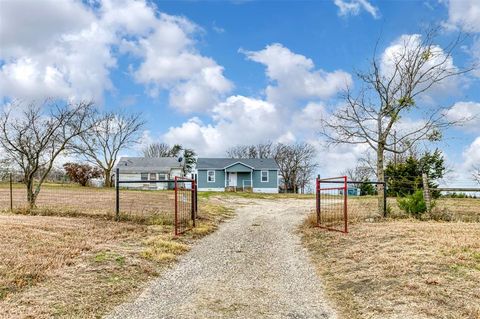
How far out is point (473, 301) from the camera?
4.74 meters

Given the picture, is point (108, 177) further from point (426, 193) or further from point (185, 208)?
point (426, 193)

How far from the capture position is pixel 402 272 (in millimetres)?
6016

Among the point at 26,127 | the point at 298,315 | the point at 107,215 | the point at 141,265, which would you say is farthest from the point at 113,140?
the point at 298,315

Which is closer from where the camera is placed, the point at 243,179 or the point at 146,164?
the point at 243,179

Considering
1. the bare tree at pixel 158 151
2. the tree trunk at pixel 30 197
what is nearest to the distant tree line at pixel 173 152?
the bare tree at pixel 158 151

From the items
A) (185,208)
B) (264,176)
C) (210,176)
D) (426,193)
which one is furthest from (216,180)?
(426,193)

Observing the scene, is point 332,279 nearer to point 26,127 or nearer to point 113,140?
point 26,127

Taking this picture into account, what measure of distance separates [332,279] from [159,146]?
5691cm

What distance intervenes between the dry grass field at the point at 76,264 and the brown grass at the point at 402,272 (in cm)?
282

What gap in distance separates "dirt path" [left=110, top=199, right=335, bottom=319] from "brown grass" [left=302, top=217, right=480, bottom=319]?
0.38 m

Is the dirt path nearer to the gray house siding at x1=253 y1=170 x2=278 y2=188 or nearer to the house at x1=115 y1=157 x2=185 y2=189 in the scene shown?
the gray house siding at x1=253 y1=170 x2=278 y2=188

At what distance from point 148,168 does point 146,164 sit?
1.06 metres

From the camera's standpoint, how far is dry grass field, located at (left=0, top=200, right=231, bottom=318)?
480 centimetres

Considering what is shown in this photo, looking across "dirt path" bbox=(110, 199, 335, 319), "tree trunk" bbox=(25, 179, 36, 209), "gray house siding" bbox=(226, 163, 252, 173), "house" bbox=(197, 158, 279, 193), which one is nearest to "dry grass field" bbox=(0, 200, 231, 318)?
"dirt path" bbox=(110, 199, 335, 319)
